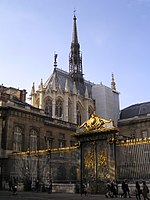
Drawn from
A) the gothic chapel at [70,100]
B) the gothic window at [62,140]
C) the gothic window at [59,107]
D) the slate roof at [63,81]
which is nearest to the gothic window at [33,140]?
the gothic window at [62,140]

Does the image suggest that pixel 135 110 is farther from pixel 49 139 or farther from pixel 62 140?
pixel 49 139

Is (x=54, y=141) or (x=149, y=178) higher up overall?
(x=54, y=141)

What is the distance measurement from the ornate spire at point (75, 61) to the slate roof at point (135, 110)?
50.5 ft

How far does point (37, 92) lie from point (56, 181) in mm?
33225

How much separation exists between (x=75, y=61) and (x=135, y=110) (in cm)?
2233

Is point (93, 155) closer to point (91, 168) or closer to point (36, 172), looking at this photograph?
point (91, 168)

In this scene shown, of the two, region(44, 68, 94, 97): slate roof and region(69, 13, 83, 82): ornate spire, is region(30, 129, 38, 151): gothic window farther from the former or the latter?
region(69, 13, 83, 82): ornate spire

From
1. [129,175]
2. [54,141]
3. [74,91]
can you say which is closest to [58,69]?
[74,91]

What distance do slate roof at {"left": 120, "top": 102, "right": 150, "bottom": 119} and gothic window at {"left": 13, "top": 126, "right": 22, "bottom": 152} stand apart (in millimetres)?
23611

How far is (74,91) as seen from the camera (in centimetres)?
5581

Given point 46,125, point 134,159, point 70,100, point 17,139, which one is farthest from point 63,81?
point 134,159

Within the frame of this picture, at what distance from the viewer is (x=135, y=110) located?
2012 inches

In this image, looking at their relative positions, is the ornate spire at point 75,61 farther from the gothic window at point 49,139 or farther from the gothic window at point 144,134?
the gothic window at point 49,139

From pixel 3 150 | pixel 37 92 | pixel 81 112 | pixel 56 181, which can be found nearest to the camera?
pixel 56 181
